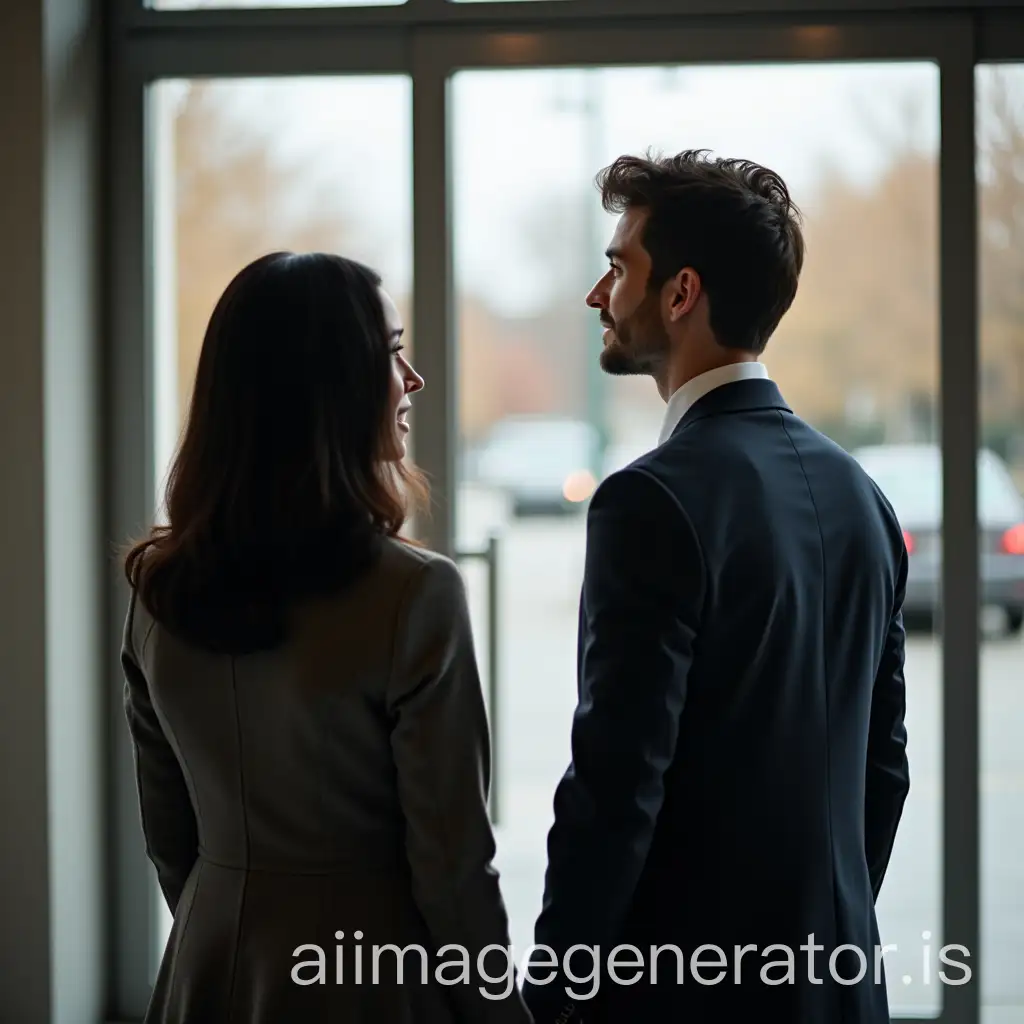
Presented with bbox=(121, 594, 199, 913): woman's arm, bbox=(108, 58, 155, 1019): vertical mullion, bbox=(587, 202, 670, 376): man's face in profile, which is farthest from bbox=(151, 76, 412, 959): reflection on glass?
bbox=(121, 594, 199, 913): woman's arm

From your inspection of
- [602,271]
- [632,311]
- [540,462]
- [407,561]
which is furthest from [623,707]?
[602,271]

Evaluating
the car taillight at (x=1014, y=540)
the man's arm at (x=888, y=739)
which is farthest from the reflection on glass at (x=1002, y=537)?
the man's arm at (x=888, y=739)

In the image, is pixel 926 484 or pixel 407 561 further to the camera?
pixel 926 484

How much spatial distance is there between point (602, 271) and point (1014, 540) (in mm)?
1019

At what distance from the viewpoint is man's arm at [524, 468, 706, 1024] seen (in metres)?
1.34

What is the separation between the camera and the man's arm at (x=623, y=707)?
1344 mm

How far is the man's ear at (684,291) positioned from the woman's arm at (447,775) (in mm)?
474

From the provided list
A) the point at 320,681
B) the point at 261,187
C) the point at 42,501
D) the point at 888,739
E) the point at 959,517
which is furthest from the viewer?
the point at 261,187

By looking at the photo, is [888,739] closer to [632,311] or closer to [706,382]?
[706,382]

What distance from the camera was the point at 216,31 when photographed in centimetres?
258

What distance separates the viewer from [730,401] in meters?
1.50

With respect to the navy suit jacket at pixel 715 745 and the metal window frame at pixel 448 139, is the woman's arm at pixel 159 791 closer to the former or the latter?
the navy suit jacket at pixel 715 745

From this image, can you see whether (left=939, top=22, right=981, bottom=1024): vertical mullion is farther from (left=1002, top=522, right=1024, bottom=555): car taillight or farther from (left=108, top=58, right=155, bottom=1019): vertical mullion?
(left=108, top=58, right=155, bottom=1019): vertical mullion

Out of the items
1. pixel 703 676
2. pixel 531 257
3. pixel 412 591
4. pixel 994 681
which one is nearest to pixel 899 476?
pixel 994 681
